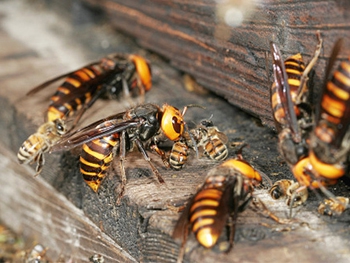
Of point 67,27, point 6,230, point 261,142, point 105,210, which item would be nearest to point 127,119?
point 105,210

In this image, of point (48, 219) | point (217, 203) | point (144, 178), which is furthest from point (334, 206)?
point (48, 219)

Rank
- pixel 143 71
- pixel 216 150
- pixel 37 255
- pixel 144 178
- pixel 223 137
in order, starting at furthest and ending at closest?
1. pixel 143 71
2. pixel 37 255
3. pixel 223 137
4. pixel 216 150
5. pixel 144 178

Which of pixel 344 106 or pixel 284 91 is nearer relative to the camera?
pixel 344 106

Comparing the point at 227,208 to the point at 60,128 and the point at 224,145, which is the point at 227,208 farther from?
the point at 60,128

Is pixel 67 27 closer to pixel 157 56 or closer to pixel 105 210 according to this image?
pixel 157 56

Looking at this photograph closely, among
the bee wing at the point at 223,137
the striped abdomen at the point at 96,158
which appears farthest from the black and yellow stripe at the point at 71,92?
the bee wing at the point at 223,137

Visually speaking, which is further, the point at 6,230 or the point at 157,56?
the point at 157,56
